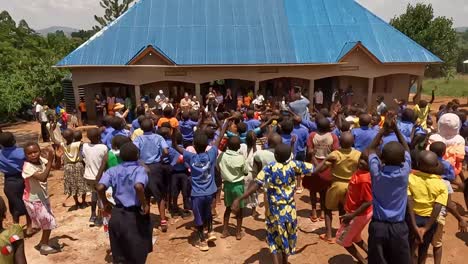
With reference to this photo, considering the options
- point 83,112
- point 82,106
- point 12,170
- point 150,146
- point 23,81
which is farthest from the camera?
point 23,81

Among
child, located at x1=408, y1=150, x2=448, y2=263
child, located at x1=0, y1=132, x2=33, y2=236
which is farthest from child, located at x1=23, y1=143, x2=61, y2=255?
child, located at x1=408, y1=150, x2=448, y2=263

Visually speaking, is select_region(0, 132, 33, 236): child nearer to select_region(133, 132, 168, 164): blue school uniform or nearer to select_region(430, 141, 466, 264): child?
select_region(133, 132, 168, 164): blue school uniform

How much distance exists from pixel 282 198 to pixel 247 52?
13.6 meters

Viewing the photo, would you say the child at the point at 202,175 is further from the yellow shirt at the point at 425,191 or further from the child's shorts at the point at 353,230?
the yellow shirt at the point at 425,191

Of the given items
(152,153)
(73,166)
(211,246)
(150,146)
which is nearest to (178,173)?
(152,153)

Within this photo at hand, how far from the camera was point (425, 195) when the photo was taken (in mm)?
4004

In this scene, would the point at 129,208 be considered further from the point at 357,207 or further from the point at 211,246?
the point at 357,207

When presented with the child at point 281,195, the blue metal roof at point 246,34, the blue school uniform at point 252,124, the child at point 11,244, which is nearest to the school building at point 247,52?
the blue metal roof at point 246,34

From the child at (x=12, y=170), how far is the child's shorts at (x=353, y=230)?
4.58 m

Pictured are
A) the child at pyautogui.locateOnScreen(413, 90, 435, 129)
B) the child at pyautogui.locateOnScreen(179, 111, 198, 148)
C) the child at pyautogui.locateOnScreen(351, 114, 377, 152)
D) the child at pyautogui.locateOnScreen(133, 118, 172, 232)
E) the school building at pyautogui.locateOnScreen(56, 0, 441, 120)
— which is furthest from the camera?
the school building at pyautogui.locateOnScreen(56, 0, 441, 120)

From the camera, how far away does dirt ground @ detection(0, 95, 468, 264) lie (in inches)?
214

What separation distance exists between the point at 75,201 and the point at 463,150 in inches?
276

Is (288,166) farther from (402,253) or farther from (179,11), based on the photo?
(179,11)

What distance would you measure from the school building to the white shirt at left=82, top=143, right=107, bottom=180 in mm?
10871
